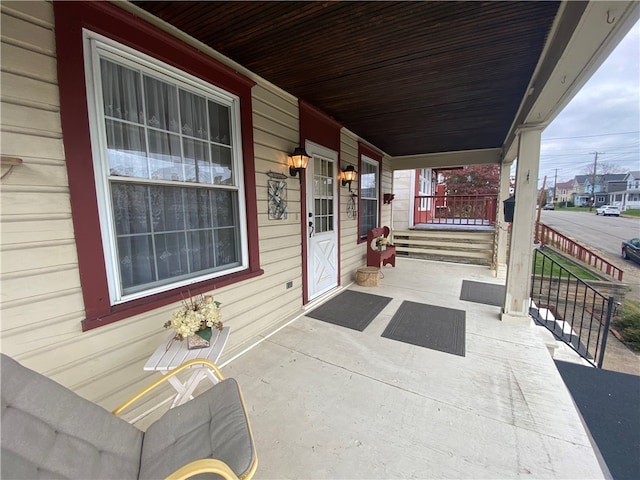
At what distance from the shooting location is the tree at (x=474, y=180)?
12.7 metres

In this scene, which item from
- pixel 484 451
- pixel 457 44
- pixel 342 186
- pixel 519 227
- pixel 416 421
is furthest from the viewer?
pixel 342 186

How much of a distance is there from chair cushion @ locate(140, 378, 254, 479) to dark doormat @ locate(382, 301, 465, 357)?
1.92 m

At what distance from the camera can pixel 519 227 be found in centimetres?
303

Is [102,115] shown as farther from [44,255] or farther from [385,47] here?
[385,47]

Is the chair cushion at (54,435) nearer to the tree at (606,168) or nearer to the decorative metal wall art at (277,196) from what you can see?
the decorative metal wall art at (277,196)

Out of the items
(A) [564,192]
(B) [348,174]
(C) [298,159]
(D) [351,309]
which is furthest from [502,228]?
(A) [564,192]

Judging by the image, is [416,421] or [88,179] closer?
[88,179]

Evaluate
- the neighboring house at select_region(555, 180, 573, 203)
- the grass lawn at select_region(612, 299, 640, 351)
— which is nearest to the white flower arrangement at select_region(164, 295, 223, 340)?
the grass lawn at select_region(612, 299, 640, 351)

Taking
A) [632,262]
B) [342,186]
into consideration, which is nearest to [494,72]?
[342,186]

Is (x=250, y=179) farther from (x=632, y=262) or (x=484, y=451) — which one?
(x=632, y=262)

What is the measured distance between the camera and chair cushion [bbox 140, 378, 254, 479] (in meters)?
1.12

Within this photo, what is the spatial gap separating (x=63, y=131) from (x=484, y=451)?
3004 mm

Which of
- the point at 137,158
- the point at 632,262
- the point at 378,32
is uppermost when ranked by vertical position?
the point at 378,32

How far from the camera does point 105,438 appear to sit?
1135mm
